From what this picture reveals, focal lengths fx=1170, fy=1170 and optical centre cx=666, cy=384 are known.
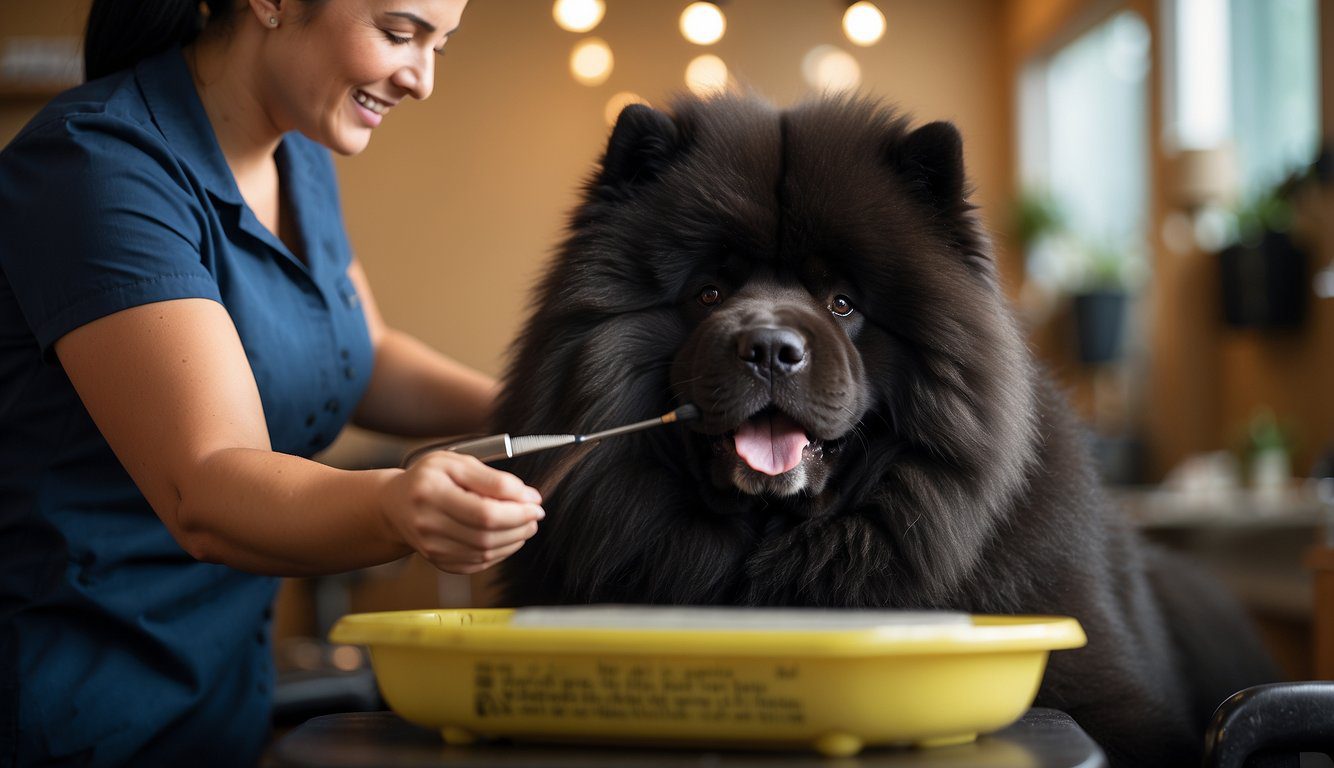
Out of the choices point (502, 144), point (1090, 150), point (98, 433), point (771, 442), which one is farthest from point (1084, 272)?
point (98, 433)

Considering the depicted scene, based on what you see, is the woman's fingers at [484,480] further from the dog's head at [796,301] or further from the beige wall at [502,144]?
the beige wall at [502,144]

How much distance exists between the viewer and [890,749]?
40.1 inches

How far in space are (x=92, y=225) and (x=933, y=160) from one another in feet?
3.85

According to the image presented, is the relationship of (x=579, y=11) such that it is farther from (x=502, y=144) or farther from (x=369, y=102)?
(x=502, y=144)

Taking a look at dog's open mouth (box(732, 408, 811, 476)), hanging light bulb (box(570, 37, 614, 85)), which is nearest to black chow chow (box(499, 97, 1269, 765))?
dog's open mouth (box(732, 408, 811, 476))

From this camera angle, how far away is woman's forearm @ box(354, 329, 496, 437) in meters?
2.28

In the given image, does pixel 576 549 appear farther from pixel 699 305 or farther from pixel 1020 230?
pixel 1020 230

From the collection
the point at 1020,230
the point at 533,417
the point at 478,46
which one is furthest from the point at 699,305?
the point at 478,46

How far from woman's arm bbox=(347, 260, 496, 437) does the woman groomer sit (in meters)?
0.17

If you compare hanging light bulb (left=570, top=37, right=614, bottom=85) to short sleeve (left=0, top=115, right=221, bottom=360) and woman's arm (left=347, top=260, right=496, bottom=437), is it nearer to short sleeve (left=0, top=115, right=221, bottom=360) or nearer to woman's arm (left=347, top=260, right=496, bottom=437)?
woman's arm (left=347, top=260, right=496, bottom=437)

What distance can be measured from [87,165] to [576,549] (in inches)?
33.0

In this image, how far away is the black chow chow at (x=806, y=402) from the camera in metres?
1.64

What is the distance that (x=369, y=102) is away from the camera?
179 centimetres

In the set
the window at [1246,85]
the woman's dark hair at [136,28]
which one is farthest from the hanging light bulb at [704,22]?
the window at [1246,85]
